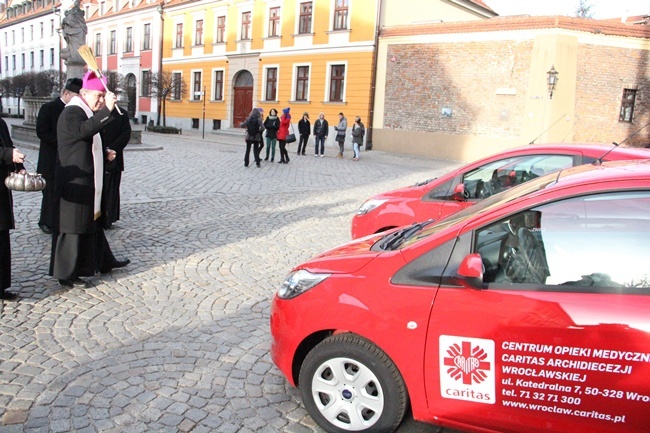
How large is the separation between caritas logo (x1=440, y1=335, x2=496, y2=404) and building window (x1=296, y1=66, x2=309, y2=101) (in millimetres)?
29464

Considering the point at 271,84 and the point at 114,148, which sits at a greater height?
the point at 271,84

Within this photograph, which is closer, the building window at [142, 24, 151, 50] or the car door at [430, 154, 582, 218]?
the car door at [430, 154, 582, 218]

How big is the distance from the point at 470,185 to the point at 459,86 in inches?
799

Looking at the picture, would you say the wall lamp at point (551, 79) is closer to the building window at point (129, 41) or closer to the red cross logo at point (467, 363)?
the red cross logo at point (467, 363)

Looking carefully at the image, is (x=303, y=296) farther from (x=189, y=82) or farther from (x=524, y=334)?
(x=189, y=82)

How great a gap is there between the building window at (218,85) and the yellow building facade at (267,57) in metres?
0.07

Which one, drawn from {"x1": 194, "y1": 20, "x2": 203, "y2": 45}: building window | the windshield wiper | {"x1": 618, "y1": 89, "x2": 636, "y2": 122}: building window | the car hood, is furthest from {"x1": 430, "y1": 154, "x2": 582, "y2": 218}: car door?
{"x1": 194, "y1": 20, "x2": 203, "y2": 45}: building window

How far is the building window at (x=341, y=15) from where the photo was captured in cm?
2883

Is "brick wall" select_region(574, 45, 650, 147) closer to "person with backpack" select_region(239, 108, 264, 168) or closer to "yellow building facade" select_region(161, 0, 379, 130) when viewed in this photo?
"yellow building facade" select_region(161, 0, 379, 130)

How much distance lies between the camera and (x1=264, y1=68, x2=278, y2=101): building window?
3322 cm

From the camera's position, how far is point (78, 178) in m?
4.99

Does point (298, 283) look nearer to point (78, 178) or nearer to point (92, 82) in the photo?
point (78, 178)

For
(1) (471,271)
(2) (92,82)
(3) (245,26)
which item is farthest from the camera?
(3) (245,26)

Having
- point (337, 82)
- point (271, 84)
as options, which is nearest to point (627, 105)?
point (337, 82)
